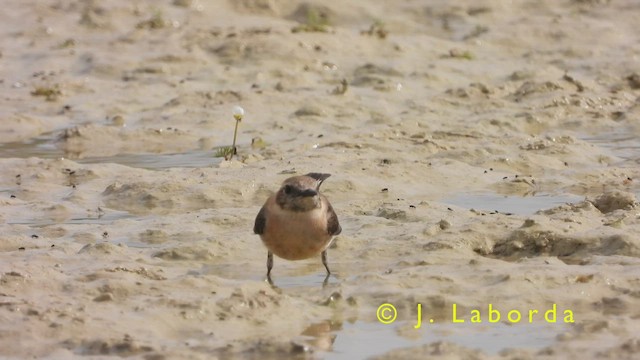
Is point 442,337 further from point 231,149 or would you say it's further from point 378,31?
point 378,31

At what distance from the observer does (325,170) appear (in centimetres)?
1298

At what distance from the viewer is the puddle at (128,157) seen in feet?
45.7

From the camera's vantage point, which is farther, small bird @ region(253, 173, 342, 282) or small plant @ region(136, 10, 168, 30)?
small plant @ region(136, 10, 168, 30)

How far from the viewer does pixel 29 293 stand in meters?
8.93

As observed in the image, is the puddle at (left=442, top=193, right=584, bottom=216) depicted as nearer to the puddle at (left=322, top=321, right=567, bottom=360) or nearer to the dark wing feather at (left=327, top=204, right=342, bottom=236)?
the dark wing feather at (left=327, top=204, right=342, bottom=236)

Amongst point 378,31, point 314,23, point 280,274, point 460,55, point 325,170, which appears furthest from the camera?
point 314,23

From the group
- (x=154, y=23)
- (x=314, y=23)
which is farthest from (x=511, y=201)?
(x=154, y=23)

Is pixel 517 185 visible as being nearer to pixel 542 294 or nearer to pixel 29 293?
pixel 542 294

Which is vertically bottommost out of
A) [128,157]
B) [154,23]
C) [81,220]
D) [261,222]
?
[128,157]

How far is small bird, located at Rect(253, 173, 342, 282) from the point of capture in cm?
959

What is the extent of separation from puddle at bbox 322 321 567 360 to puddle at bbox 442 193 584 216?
3.42 meters

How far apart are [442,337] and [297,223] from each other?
184 cm

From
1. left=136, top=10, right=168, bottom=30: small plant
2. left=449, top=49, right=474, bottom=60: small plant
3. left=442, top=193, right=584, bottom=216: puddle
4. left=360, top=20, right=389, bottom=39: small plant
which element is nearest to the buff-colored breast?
left=442, top=193, right=584, bottom=216: puddle

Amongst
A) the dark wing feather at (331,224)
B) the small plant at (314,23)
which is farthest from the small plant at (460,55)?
the dark wing feather at (331,224)
